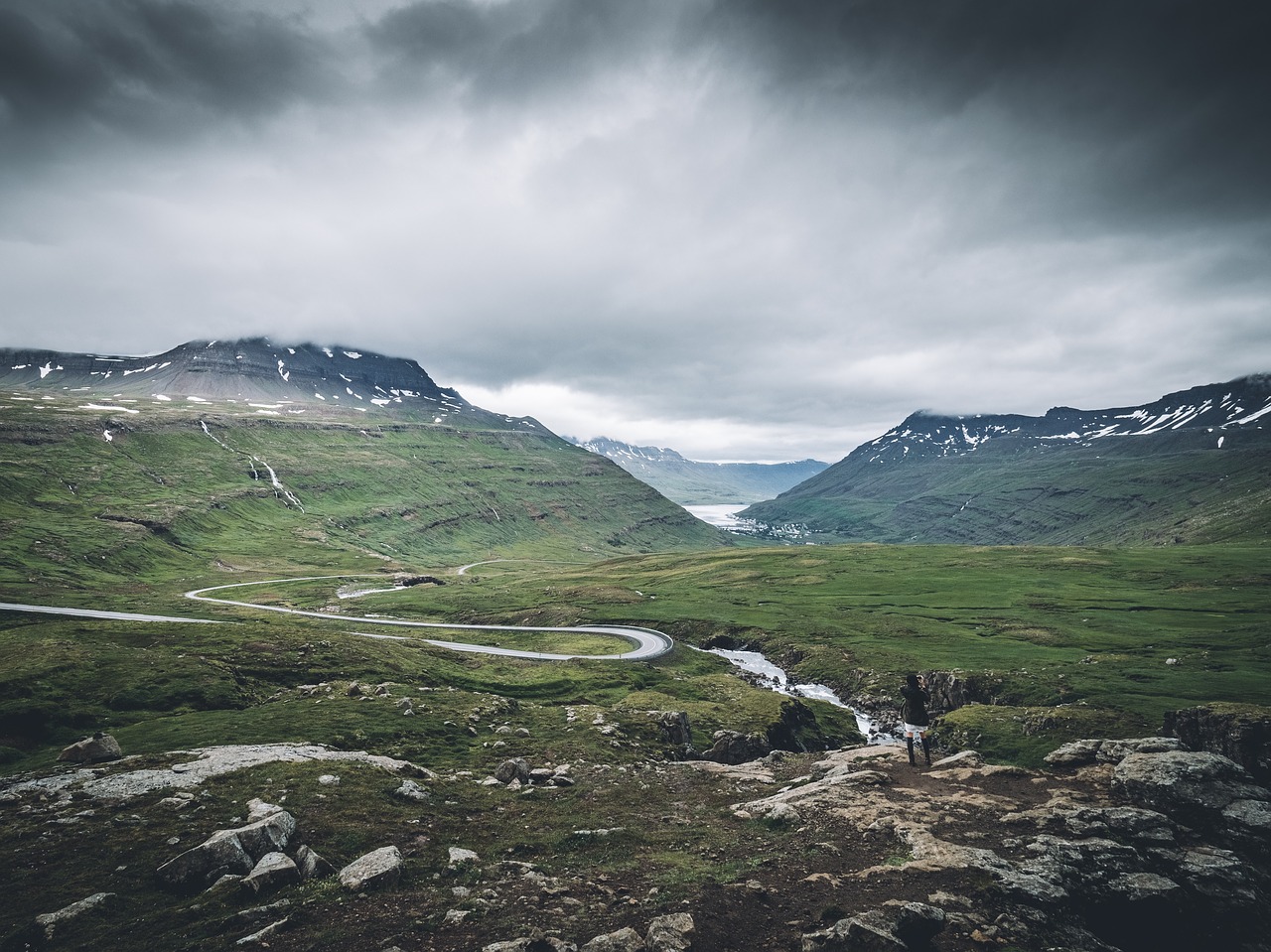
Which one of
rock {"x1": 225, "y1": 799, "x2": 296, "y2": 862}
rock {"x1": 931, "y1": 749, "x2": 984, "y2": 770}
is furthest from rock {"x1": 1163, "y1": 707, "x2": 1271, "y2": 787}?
rock {"x1": 225, "y1": 799, "x2": 296, "y2": 862}

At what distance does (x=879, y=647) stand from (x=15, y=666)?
366 feet

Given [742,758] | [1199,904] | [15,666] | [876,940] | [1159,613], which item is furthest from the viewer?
[1159,613]

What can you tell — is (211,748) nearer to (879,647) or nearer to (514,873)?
(514,873)

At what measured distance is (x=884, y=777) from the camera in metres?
36.3

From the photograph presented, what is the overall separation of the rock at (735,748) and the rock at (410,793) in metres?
30.6

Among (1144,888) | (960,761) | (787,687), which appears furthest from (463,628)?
(1144,888)

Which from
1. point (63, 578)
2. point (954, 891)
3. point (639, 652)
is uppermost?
point (954, 891)

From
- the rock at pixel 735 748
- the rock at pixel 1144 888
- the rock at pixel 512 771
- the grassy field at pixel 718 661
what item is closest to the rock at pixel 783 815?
the rock at pixel 1144 888

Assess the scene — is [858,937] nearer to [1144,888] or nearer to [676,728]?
[1144,888]

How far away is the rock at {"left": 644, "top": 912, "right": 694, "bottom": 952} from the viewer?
18422 millimetres

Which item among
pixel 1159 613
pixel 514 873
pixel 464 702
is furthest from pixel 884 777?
pixel 1159 613

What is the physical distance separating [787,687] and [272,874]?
83.3 m

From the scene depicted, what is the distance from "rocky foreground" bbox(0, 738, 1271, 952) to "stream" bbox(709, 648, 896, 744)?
4032 cm

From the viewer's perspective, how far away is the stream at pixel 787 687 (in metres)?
72.6
